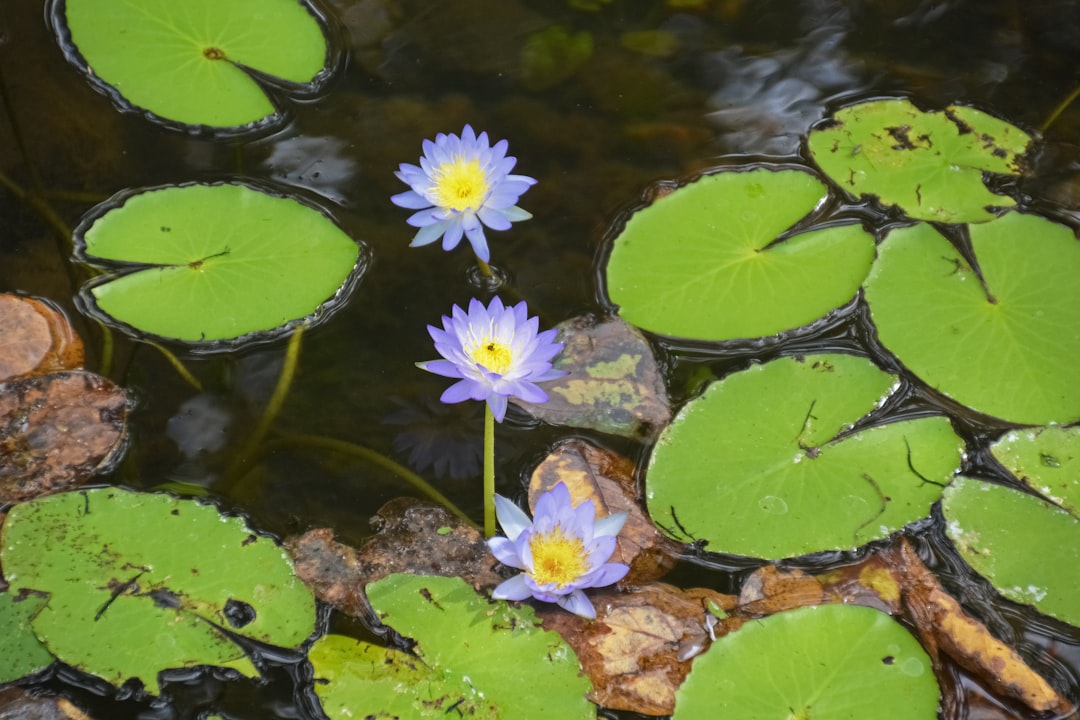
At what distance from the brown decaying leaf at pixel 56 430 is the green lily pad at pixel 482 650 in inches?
36.7

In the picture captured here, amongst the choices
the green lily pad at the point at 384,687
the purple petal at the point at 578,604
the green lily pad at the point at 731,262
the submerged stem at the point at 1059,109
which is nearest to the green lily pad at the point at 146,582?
the green lily pad at the point at 384,687

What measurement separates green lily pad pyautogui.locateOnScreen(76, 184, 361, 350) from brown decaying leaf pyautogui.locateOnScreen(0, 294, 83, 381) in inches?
4.8

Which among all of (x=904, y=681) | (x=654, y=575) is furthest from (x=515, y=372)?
(x=904, y=681)

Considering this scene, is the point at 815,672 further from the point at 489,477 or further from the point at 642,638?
the point at 489,477

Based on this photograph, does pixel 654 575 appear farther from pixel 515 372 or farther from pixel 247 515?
pixel 247 515

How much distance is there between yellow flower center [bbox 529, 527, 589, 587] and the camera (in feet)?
7.10

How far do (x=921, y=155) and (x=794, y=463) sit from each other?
4.53ft

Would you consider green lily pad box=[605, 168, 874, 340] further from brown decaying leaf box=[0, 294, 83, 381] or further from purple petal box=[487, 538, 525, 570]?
brown decaying leaf box=[0, 294, 83, 381]

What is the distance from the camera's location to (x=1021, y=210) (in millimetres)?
2959

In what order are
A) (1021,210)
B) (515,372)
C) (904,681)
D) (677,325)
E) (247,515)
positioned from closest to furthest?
(904,681) < (515,372) < (247,515) < (677,325) < (1021,210)

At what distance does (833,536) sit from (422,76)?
7.34 feet

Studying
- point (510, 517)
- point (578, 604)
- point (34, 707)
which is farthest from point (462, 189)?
point (34, 707)

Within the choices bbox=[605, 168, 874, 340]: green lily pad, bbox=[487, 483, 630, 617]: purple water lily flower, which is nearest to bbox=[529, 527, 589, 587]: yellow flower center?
bbox=[487, 483, 630, 617]: purple water lily flower

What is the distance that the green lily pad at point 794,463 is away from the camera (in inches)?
91.7
